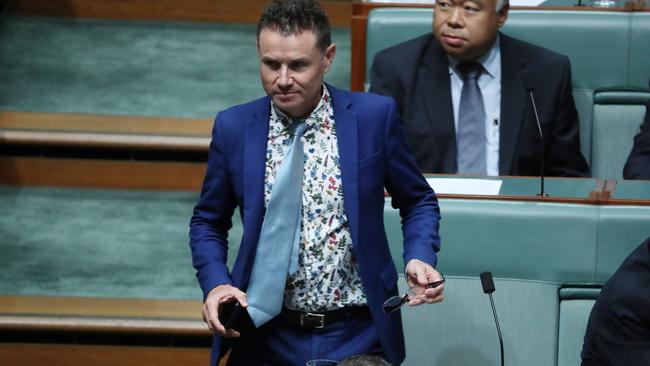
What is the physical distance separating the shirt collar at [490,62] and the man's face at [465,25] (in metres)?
0.01

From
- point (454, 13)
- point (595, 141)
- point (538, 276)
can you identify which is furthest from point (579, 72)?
point (538, 276)

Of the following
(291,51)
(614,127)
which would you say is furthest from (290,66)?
(614,127)

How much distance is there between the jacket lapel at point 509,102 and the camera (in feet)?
5.09

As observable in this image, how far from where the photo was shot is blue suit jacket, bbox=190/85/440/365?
0.93 metres

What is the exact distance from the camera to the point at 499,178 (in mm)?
1283

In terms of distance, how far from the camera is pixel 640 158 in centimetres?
150

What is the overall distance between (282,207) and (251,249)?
44mm

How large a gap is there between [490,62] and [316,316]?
2.49 feet

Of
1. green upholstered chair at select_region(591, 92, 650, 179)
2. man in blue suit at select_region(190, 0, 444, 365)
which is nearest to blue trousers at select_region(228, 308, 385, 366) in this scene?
man in blue suit at select_region(190, 0, 444, 365)

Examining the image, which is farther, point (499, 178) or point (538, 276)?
point (499, 178)

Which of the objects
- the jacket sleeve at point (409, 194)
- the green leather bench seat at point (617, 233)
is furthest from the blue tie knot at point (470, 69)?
the jacket sleeve at point (409, 194)

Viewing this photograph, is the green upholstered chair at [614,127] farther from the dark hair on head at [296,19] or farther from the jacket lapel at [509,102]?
the dark hair on head at [296,19]

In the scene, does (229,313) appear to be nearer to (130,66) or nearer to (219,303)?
(219,303)

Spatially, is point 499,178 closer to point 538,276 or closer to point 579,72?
point 538,276
